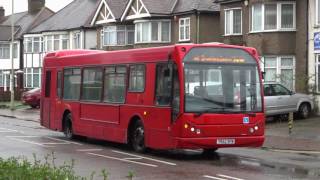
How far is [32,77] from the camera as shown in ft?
226

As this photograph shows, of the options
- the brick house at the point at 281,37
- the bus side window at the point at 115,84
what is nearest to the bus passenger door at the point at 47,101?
the bus side window at the point at 115,84

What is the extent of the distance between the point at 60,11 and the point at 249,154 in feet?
171

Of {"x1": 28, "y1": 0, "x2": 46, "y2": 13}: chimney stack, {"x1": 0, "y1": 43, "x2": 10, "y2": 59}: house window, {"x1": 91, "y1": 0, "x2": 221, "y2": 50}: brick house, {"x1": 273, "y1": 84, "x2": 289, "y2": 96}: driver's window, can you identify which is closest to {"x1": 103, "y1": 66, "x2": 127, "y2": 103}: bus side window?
{"x1": 273, "y1": 84, "x2": 289, "y2": 96}: driver's window

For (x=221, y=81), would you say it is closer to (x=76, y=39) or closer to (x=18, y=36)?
(x=76, y=39)

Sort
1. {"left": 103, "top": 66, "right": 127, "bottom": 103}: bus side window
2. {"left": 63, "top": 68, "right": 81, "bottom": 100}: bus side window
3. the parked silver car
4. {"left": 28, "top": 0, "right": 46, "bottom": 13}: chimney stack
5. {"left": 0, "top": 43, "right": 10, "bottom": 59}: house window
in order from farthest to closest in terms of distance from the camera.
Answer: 1. {"left": 28, "top": 0, "right": 46, "bottom": 13}: chimney stack
2. {"left": 0, "top": 43, "right": 10, "bottom": 59}: house window
3. the parked silver car
4. {"left": 63, "top": 68, "right": 81, "bottom": 100}: bus side window
5. {"left": 103, "top": 66, "right": 127, "bottom": 103}: bus side window

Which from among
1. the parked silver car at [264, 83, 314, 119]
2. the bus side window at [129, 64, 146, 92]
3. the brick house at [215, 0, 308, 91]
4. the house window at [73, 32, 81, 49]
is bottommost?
the parked silver car at [264, 83, 314, 119]

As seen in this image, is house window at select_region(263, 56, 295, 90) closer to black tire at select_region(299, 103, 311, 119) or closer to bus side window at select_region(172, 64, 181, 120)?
black tire at select_region(299, 103, 311, 119)

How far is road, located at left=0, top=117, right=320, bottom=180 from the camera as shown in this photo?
42.9 ft

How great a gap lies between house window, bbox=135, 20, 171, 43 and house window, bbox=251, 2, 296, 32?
41.6ft

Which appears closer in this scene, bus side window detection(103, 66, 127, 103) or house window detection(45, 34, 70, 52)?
bus side window detection(103, 66, 127, 103)

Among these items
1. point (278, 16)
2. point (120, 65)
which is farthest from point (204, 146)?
point (278, 16)

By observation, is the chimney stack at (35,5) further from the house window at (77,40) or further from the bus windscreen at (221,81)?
the bus windscreen at (221,81)

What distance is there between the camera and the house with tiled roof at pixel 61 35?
5922 centimetres

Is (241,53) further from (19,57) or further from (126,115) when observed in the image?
(19,57)
